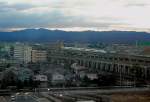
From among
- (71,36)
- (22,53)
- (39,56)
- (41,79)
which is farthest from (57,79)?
(71,36)

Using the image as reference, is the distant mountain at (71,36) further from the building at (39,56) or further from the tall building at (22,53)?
the building at (39,56)

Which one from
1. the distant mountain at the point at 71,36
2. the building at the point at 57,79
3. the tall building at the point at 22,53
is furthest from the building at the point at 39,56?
the distant mountain at the point at 71,36

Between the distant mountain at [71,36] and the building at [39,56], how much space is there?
17.7 metres

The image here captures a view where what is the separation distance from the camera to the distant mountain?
44.9 m

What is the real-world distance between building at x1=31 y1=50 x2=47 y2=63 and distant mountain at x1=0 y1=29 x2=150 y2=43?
17.7 m

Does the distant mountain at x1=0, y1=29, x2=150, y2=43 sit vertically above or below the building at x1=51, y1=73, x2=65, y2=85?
above

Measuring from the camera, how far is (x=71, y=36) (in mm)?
47531

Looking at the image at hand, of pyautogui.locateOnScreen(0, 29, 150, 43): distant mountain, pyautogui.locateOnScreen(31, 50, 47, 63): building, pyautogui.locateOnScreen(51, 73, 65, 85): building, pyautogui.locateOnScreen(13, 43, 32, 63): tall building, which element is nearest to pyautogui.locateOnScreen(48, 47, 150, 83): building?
pyautogui.locateOnScreen(31, 50, 47, 63): building

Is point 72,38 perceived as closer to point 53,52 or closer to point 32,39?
point 32,39

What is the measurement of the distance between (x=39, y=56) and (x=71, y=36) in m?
22.7

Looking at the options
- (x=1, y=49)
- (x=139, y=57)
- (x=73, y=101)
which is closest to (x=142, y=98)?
(x=73, y=101)

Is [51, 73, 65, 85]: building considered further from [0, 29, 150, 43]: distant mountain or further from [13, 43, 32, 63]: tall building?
[0, 29, 150, 43]: distant mountain

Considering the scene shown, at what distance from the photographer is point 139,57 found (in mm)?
20578

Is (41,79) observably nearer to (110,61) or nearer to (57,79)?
(57,79)
